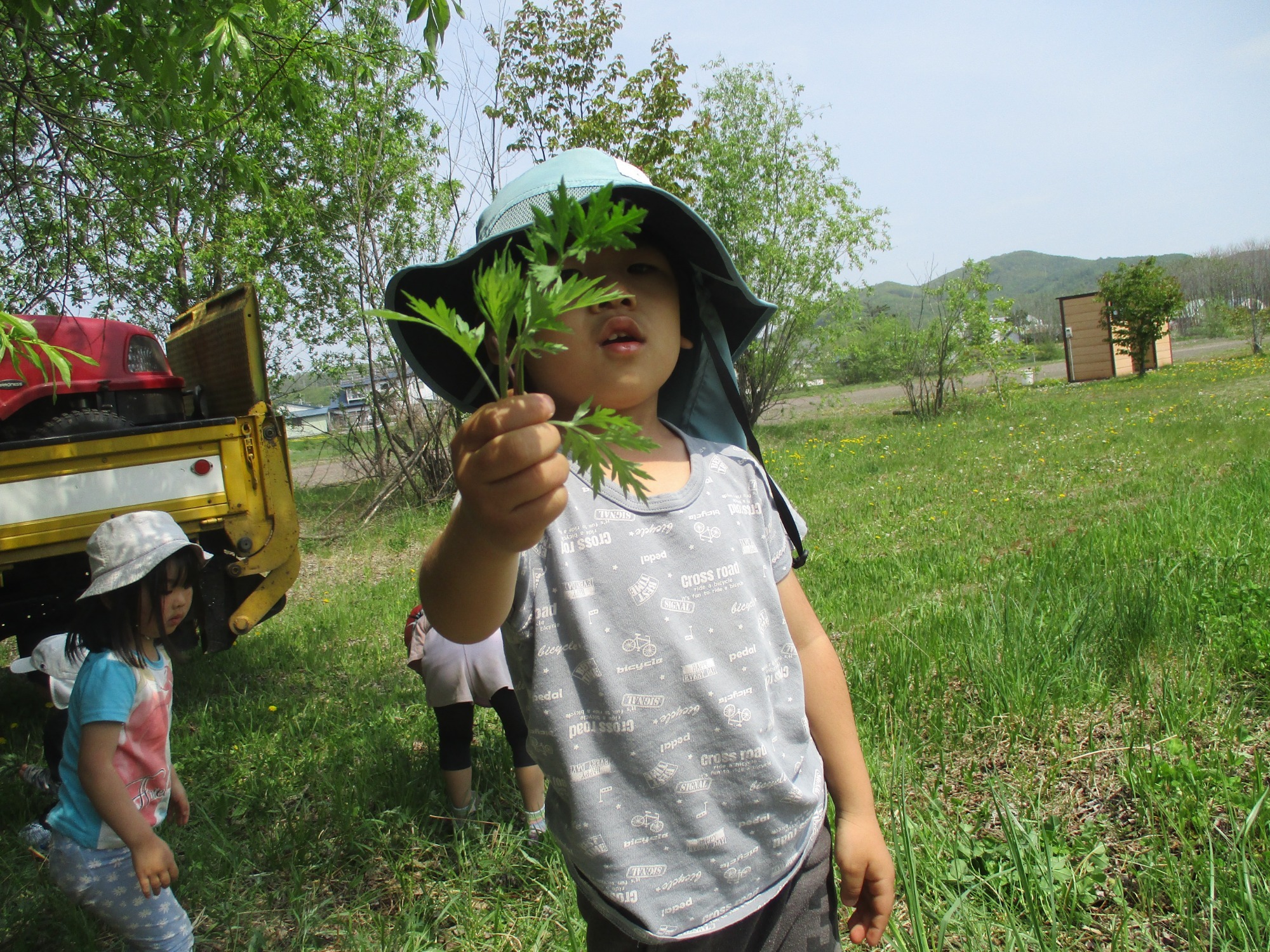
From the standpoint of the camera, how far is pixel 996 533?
5703mm

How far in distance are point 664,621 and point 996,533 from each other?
204 inches

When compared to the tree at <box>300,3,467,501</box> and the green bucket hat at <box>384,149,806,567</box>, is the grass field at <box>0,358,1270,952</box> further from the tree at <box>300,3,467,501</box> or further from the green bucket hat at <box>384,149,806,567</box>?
the tree at <box>300,3,467,501</box>

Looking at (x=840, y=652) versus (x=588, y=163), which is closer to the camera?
(x=588, y=163)

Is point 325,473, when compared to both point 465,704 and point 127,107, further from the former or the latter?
point 465,704

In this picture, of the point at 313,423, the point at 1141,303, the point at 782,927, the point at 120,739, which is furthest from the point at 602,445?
A: the point at 1141,303

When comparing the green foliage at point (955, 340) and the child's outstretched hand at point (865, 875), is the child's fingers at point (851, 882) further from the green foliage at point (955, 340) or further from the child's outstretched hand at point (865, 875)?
the green foliage at point (955, 340)

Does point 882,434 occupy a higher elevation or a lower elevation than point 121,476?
lower

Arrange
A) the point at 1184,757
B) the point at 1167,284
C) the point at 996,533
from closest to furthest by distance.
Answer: the point at 1184,757
the point at 996,533
the point at 1167,284

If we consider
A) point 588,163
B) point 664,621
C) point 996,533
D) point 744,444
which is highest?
point 588,163

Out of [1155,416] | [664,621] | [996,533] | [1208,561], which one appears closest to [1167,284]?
[1155,416]

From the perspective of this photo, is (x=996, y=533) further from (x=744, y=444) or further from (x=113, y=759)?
(x=113, y=759)

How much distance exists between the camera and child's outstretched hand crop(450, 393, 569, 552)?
0.76 metres

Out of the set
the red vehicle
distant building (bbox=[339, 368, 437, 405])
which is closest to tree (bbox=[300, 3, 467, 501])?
distant building (bbox=[339, 368, 437, 405])

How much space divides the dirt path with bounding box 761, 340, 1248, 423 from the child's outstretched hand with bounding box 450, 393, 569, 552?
55.6 feet
